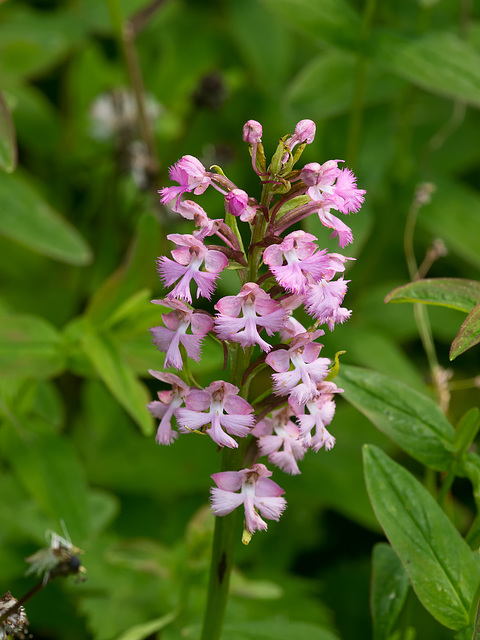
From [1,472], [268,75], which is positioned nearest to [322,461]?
[1,472]

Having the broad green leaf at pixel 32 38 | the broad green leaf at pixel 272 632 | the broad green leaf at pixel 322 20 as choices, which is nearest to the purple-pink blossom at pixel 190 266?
the broad green leaf at pixel 272 632

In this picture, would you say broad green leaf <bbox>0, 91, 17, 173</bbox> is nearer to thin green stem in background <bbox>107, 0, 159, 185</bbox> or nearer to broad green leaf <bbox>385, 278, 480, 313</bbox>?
thin green stem in background <bbox>107, 0, 159, 185</bbox>

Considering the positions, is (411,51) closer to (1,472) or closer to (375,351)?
(375,351)

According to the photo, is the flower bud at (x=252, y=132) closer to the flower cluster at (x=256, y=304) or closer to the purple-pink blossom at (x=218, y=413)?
the flower cluster at (x=256, y=304)

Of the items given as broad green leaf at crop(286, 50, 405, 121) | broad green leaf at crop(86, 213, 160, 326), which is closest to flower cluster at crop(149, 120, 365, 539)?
broad green leaf at crop(86, 213, 160, 326)

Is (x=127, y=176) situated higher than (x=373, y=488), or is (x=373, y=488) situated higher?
(x=373, y=488)

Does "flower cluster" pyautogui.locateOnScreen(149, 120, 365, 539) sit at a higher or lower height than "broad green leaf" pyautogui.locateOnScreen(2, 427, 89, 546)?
higher
